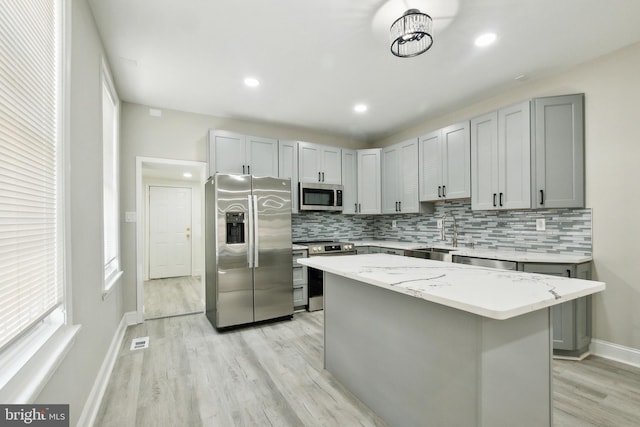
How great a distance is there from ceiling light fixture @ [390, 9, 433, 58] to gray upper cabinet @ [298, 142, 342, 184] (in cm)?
235

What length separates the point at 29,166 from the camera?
110cm

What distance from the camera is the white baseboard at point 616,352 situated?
2385 millimetres

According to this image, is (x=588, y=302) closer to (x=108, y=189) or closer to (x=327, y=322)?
(x=327, y=322)

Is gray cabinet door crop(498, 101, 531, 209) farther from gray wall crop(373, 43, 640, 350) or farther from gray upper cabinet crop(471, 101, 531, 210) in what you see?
gray wall crop(373, 43, 640, 350)

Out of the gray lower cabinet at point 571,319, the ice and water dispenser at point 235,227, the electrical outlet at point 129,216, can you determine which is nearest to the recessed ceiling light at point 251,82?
the ice and water dispenser at point 235,227

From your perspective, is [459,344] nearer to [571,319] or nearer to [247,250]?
[571,319]

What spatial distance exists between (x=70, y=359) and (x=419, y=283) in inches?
69.9

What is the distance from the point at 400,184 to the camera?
4305mm

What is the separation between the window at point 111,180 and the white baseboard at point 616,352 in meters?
4.36

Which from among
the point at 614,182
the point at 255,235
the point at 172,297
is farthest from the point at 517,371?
the point at 172,297

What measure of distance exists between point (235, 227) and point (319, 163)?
1.72 meters

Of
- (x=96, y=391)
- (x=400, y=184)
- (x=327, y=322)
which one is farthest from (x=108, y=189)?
(x=400, y=184)

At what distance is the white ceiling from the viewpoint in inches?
77.7

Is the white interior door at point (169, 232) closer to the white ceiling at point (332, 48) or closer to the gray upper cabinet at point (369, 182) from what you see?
the white ceiling at point (332, 48)
